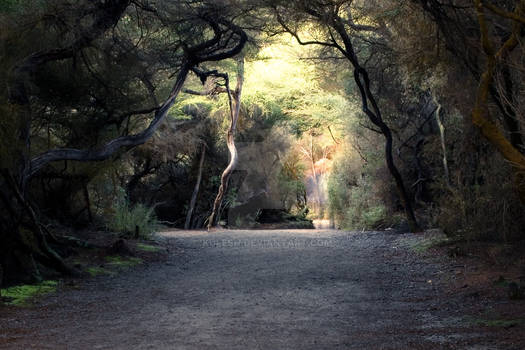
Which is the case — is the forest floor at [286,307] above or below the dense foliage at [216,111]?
below

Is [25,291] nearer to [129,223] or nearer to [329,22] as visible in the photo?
[129,223]

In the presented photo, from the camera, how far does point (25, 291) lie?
739 cm

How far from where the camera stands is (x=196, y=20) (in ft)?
38.5

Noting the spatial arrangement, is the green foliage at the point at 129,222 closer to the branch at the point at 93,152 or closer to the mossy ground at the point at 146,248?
the mossy ground at the point at 146,248

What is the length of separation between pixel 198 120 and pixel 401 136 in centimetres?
925

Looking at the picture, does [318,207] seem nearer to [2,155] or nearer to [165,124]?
[165,124]

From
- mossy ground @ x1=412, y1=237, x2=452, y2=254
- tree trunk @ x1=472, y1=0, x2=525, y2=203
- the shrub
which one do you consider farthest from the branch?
tree trunk @ x1=472, y1=0, x2=525, y2=203

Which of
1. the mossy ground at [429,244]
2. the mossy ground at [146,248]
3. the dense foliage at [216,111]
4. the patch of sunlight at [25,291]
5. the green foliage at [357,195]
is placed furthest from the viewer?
the green foliage at [357,195]

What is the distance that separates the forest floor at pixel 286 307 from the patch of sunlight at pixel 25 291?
182mm

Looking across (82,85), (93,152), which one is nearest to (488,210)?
(93,152)

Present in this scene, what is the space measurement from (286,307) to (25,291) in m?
3.42

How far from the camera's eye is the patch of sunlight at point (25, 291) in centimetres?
688

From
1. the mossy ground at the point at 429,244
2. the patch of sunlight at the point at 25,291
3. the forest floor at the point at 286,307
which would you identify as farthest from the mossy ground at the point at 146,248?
the mossy ground at the point at 429,244

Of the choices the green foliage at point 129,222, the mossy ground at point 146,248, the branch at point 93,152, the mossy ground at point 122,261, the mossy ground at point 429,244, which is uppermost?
the branch at point 93,152
